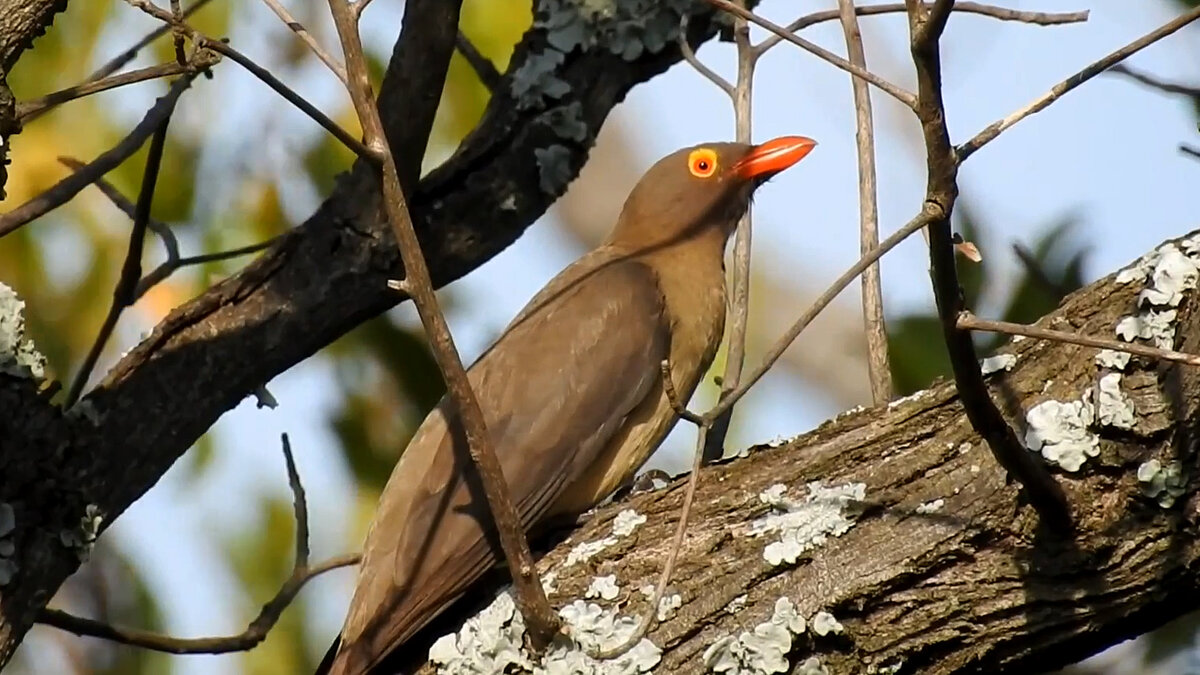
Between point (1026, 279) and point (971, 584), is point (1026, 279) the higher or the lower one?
the higher one

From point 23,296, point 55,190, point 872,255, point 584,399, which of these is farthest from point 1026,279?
point 23,296

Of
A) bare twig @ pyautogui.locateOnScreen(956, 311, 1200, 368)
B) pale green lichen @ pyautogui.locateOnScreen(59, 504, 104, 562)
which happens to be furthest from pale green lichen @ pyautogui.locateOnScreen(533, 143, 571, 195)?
bare twig @ pyautogui.locateOnScreen(956, 311, 1200, 368)

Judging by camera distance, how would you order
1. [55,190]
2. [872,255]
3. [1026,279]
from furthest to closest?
1. [1026,279]
2. [55,190]
3. [872,255]

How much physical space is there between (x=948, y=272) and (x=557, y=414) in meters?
1.92

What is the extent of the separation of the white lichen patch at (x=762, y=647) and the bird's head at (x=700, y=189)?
218 centimetres

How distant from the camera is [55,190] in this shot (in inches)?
150

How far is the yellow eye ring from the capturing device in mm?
5238

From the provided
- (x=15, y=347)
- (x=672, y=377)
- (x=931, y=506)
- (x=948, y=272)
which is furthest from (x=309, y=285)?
(x=948, y=272)

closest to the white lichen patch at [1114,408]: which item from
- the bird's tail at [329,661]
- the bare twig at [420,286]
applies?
the bare twig at [420,286]

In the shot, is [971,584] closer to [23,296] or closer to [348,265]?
[348,265]

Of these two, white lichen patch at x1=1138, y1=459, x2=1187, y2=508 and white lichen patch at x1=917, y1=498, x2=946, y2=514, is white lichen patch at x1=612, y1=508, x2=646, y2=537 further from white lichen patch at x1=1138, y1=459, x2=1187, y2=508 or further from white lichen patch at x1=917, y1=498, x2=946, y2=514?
white lichen patch at x1=1138, y1=459, x2=1187, y2=508

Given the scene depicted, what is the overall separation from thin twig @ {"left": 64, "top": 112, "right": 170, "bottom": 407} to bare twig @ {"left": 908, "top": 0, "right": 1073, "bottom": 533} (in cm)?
226

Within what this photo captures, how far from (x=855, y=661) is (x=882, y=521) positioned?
0.85 ft

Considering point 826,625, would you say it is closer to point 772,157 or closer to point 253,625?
point 253,625
